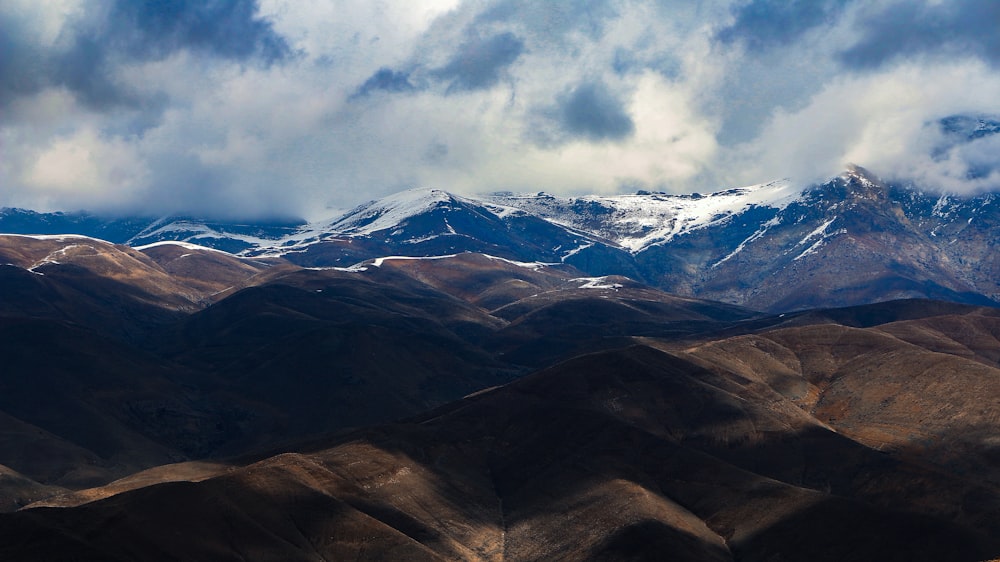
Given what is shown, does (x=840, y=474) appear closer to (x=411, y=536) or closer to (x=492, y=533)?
(x=492, y=533)

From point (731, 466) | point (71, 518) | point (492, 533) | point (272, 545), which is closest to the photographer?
point (71, 518)

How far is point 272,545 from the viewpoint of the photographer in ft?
473

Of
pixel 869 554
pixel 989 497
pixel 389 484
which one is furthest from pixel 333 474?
pixel 989 497

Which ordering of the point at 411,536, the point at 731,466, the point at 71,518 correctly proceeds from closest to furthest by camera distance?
the point at 71,518 → the point at 411,536 → the point at 731,466

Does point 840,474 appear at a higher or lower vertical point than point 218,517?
lower

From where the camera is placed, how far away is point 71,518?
13212cm

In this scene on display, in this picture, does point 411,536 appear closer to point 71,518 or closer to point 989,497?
point 71,518

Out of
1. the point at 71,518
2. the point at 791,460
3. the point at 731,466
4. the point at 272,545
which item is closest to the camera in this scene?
the point at 71,518

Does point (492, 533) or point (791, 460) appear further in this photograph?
point (791, 460)

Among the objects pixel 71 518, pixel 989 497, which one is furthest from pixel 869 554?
pixel 71 518

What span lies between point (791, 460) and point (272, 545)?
103 meters

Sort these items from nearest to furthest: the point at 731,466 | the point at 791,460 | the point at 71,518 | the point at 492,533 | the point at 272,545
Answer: the point at 71,518 < the point at 272,545 < the point at 492,533 < the point at 731,466 < the point at 791,460

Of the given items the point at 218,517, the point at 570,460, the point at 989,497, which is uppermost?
the point at 218,517

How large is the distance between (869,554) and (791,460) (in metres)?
52.8
